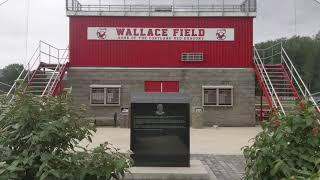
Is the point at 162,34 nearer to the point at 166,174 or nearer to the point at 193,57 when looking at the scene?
the point at 193,57

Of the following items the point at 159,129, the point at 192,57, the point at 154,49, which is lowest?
the point at 159,129

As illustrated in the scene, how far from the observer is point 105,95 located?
91.7ft

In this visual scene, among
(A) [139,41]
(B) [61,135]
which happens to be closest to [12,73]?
(A) [139,41]

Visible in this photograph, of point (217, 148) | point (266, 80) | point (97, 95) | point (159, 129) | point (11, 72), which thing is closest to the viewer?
point (159, 129)

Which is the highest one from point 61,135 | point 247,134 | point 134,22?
point 134,22

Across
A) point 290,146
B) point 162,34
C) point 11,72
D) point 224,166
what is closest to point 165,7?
point 162,34

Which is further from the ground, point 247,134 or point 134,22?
point 134,22

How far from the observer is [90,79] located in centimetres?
2817

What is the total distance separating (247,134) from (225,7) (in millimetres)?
8117

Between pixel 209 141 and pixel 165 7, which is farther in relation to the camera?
pixel 165 7

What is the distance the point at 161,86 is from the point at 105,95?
9.62ft

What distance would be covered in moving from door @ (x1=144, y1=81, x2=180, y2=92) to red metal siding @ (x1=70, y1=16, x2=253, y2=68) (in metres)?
0.95

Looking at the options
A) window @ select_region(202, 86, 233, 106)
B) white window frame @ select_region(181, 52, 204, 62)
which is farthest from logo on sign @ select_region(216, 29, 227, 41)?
window @ select_region(202, 86, 233, 106)

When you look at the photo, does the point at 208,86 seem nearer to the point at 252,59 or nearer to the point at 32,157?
the point at 252,59
